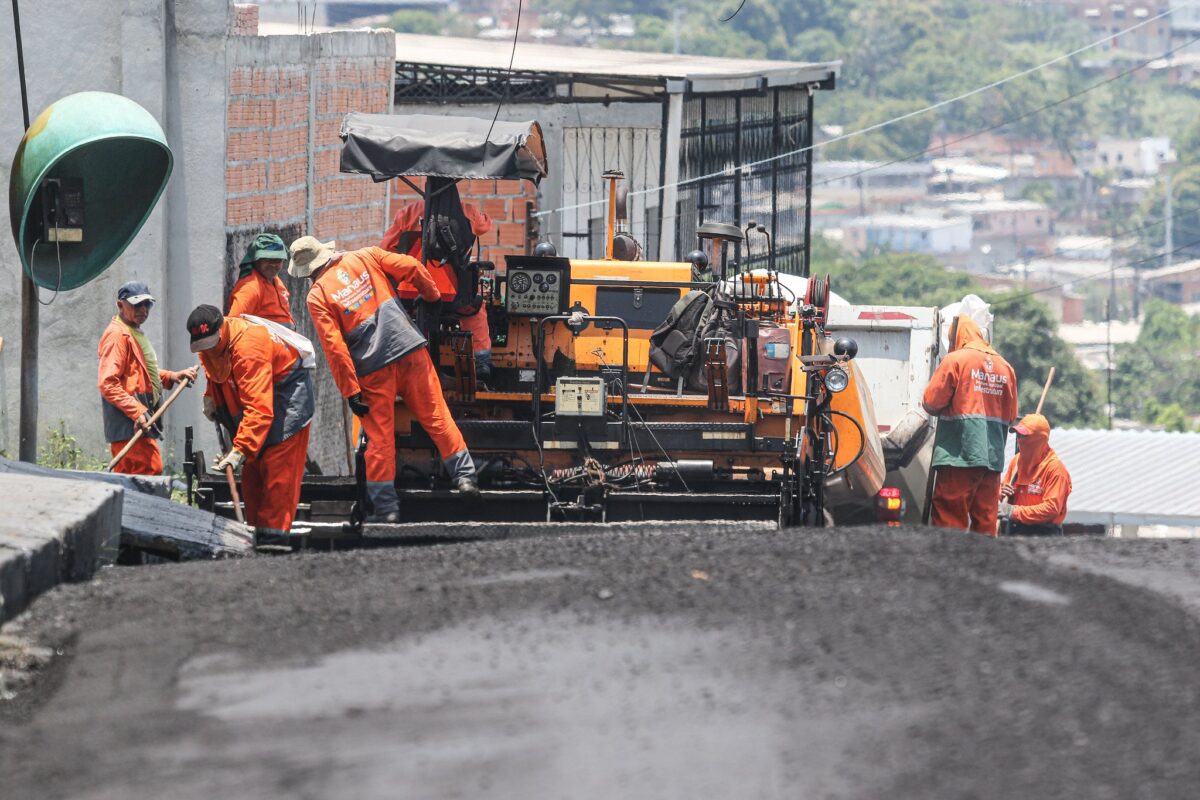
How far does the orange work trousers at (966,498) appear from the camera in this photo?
11.4m

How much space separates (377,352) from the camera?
9.62 m

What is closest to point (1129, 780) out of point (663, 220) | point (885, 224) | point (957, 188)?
point (663, 220)

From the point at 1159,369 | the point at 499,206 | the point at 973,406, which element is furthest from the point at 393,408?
the point at 1159,369

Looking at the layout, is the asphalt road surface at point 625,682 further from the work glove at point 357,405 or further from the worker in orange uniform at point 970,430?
the worker in orange uniform at point 970,430

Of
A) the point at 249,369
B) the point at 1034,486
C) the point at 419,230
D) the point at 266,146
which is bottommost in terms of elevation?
the point at 1034,486

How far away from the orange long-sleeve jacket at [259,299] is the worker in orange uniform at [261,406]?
128 cm

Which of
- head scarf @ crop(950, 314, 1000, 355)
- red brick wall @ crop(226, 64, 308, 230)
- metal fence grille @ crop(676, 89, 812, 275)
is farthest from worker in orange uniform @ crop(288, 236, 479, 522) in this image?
metal fence grille @ crop(676, 89, 812, 275)

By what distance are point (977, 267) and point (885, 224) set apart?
28.3 ft

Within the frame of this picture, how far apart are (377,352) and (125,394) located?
5.09 feet

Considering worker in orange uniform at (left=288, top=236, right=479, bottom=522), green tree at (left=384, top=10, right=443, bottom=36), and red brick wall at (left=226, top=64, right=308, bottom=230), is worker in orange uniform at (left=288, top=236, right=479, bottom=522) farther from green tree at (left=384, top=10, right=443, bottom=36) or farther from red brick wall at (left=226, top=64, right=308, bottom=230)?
green tree at (left=384, top=10, right=443, bottom=36)

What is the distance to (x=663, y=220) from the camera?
2377 cm

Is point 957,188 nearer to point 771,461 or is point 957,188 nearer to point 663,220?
point 663,220

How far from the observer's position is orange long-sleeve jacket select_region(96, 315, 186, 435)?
1016cm

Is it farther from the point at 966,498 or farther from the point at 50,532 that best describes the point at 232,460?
the point at 966,498
